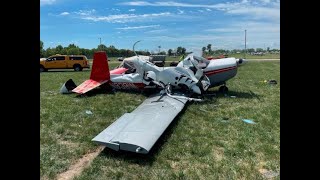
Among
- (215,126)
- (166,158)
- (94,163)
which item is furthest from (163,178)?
(215,126)

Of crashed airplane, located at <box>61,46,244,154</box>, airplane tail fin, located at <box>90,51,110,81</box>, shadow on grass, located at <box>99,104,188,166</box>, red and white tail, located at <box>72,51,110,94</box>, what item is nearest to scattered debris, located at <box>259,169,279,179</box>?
shadow on grass, located at <box>99,104,188,166</box>

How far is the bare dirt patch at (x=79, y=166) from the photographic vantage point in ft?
14.8

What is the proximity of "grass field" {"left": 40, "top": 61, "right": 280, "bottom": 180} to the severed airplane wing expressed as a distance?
293mm

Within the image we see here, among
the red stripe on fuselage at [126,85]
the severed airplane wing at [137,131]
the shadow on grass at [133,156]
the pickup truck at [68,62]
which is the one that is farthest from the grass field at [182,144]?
the pickup truck at [68,62]

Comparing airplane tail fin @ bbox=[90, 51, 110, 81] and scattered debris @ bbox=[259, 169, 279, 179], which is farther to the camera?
airplane tail fin @ bbox=[90, 51, 110, 81]

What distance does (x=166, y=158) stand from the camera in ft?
17.2

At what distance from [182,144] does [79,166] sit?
2.16 metres

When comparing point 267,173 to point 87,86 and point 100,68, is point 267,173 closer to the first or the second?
point 87,86

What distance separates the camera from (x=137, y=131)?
5516 mm

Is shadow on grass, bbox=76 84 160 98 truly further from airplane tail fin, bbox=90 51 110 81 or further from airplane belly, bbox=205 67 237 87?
airplane belly, bbox=205 67 237 87

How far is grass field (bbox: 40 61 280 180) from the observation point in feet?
15.2

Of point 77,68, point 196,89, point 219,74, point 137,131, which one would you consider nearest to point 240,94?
point 219,74

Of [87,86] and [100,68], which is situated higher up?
[100,68]

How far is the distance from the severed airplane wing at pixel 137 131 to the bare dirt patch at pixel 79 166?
397mm
